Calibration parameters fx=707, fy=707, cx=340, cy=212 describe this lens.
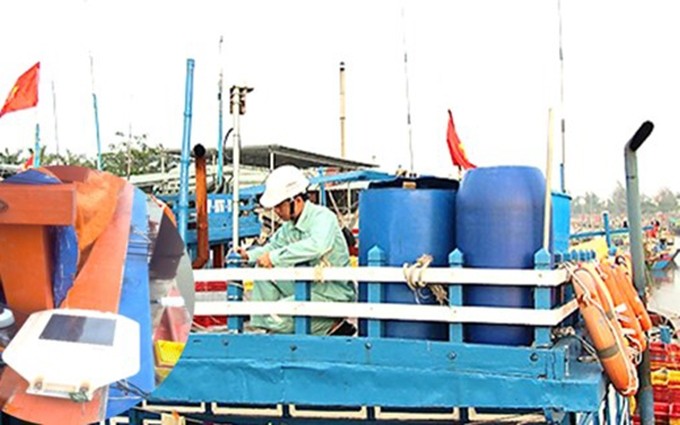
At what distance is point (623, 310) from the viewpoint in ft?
14.7

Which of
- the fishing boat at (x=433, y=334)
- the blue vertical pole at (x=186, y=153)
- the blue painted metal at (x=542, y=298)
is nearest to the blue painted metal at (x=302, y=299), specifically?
the fishing boat at (x=433, y=334)

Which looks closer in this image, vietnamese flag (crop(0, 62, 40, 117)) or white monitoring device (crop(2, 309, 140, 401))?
white monitoring device (crop(2, 309, 140, 401))

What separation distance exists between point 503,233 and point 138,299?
2.34 metres

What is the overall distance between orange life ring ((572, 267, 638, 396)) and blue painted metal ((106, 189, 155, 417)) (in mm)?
2522

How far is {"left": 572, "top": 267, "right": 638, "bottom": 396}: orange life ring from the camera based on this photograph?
3.56 meters

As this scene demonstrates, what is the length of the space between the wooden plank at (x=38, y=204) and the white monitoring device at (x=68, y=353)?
21 cm

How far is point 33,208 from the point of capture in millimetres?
1601

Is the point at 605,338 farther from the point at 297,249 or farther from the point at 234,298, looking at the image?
the point at 234,298

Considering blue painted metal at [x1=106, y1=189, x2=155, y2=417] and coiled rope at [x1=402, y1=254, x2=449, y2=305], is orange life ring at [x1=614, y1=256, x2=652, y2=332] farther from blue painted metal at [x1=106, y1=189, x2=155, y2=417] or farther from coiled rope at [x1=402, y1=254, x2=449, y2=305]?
blue painted metal at [x1=106, y1=189, x2=155, y2=417]

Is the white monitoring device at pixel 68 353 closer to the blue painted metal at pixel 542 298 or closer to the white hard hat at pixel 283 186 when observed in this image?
the blue painted metal at pixel 542 298

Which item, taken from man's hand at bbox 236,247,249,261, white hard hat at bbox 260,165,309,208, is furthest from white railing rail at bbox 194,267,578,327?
white hard hat at bbox 260,165,309,208

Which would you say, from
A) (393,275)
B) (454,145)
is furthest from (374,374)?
(454,145)

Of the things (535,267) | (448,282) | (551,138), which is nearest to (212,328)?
(448,282)

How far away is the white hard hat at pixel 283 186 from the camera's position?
13.6ft
